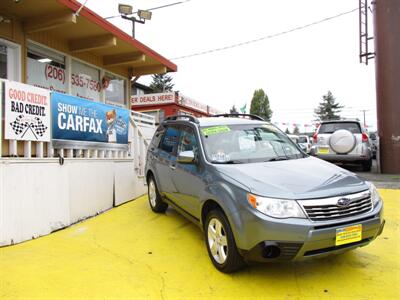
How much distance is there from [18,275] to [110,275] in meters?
1.02

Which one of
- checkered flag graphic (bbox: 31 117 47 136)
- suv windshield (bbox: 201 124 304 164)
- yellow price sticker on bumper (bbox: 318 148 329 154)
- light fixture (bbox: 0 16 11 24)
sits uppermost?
light fixture (bbox: 0 16 11 24)

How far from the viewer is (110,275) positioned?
4.03 m

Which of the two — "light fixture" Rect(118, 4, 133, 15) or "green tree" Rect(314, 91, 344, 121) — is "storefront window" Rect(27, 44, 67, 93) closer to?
"light fixture" Rect(118, 4, 133, 15)

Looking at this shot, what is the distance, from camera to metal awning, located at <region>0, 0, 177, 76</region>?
280 inches

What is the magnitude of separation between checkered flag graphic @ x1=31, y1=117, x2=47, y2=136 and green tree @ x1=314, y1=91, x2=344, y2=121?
8035 cm

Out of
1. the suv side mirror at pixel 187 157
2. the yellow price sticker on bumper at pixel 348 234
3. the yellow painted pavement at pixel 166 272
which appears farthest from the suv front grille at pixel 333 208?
the suv side mirror at pixel 187 157

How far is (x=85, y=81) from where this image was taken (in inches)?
387

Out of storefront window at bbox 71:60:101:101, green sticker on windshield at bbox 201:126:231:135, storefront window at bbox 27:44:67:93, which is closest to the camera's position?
green sticker on windshield at bbox 201:126:231:135

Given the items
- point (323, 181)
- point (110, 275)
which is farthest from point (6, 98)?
point (323, 181)

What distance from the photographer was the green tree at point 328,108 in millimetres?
80938

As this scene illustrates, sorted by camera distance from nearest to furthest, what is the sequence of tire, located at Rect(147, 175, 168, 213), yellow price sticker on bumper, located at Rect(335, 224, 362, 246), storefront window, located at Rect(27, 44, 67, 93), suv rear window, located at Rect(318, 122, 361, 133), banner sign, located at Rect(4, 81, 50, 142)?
yellow price sticker on bumper, located at Rect(335, 224, 362, 246) → banner sign, located at Rect(4, 81, 50, 142) → tire, located at Rect(147, 175, 168, 213) → storefront window, located at Rect(27, 44, 67, 93) → suv rear window, located at Rect(318, 122, 361, 133)

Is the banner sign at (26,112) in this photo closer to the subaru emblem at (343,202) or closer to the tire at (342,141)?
the subaru emblem at (343,202)

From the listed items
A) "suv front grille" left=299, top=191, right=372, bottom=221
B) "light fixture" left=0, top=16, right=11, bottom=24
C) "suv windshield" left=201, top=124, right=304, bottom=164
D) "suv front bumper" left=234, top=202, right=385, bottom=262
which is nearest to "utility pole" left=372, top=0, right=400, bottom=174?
"suv windshield" left=201, top=124, right=304, bottom=164

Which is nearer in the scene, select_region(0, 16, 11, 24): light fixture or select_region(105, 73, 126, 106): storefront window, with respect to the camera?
select_region(0, 16, 11, 24): light fixture
